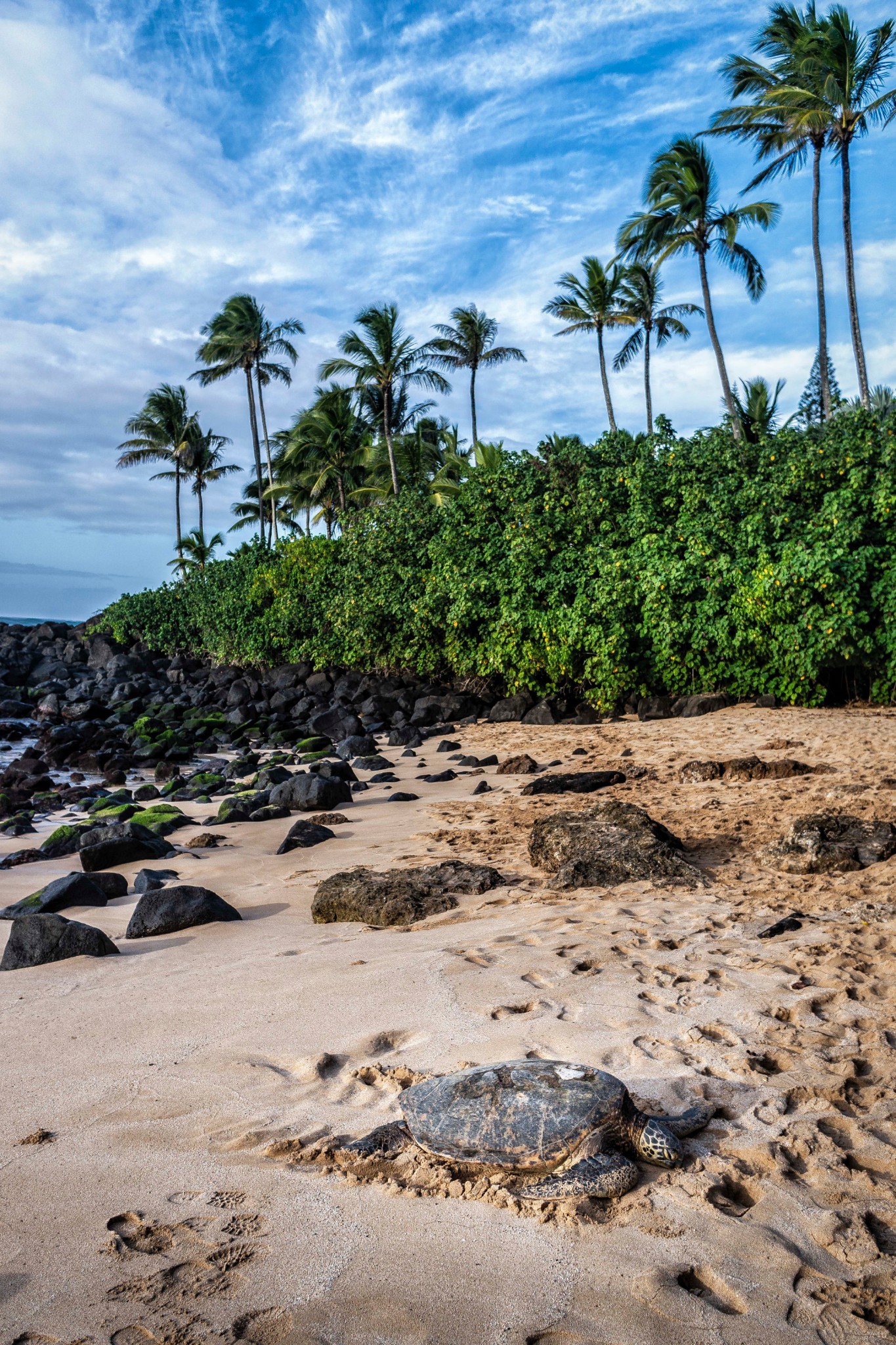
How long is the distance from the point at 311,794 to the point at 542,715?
19.5ft

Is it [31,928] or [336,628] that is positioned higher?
[336,628]

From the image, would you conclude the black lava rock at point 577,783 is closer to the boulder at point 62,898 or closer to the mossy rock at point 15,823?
the boulder at point 62,898

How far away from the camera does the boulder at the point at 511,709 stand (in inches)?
591

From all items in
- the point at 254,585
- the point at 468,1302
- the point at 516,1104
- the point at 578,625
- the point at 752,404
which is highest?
the point at 752,404

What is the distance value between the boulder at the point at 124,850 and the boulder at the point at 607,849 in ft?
11.1

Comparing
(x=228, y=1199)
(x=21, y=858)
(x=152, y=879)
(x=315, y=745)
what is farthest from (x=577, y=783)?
(x=315, y=745)

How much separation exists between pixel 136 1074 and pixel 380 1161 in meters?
1.21

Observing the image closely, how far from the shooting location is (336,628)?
763 inches

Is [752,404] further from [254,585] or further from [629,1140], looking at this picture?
[629,1140]

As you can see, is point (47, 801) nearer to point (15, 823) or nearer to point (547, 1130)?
point (15, 823)

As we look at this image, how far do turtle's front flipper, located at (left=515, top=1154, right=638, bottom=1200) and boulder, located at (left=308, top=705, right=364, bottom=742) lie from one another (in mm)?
12837

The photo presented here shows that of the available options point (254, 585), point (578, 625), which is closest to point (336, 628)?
point (254, 585)

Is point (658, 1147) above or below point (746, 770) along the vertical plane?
below

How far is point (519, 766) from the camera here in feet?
33.8
